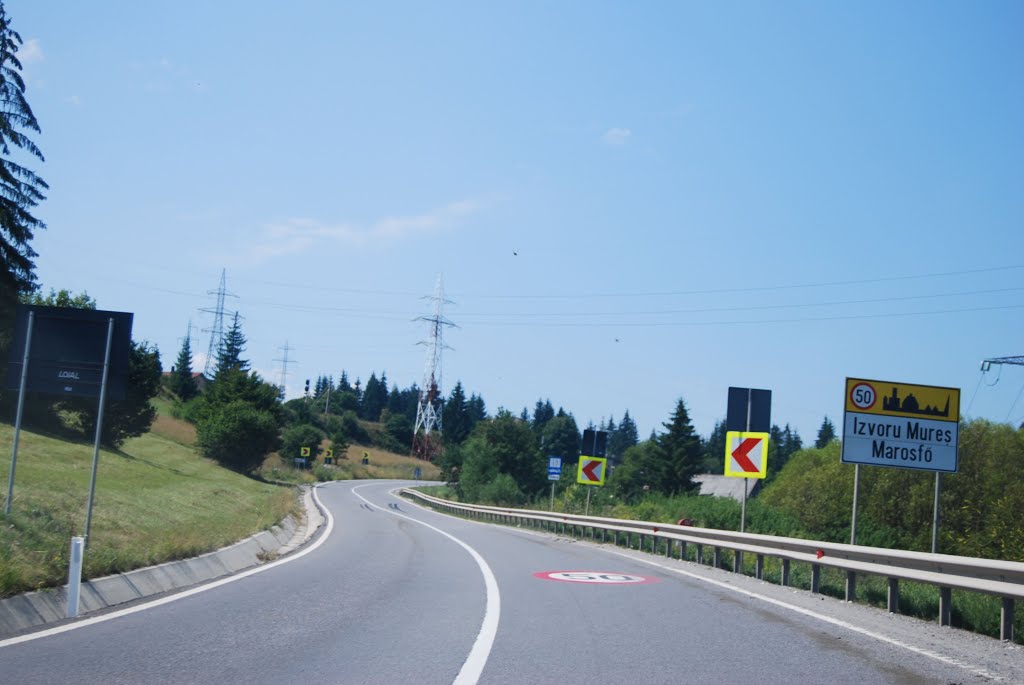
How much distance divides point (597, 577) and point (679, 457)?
84182 millimetres

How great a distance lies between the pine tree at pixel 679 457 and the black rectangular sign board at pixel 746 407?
77.9 m

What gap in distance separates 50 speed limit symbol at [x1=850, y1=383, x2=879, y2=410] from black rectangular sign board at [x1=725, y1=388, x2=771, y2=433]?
3.48 metres

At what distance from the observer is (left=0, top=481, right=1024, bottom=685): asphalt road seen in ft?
23.1

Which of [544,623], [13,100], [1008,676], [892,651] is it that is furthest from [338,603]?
[13,100]

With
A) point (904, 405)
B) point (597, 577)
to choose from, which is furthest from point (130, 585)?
point (904, 405)

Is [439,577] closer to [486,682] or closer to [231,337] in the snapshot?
[486,682]

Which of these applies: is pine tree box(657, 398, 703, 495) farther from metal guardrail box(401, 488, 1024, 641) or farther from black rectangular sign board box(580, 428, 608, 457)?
metal guardrail box(401, 488, 1024, 641)

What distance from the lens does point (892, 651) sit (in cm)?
839

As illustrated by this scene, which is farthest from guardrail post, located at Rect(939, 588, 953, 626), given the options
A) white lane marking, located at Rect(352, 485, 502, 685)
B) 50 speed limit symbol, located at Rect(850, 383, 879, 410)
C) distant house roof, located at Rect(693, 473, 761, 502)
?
distant house roof, located at Rect(693, 473, 761, 502)

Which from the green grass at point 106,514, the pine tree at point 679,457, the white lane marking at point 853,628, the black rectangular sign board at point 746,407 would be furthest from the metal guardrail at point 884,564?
the pine tree at point 679,457

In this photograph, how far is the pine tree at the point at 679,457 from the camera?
97750mm

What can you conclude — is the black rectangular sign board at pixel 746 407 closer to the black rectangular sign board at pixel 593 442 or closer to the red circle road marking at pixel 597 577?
the red circle road marking at pixel 597 577

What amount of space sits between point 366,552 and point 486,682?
46.1ft

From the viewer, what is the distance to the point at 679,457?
9775 cm
